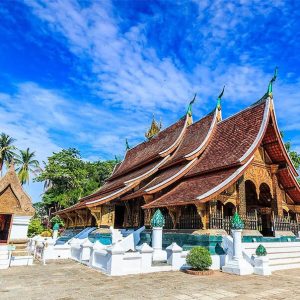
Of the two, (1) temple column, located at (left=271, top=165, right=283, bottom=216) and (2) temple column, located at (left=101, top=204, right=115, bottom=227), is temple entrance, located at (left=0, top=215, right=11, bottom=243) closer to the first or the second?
(2) temple column, located at (left=101, top=204, right=115, bottom=227)

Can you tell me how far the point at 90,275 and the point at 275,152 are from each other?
30.8 ft

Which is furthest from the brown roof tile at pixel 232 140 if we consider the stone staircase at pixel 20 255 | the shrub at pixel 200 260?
the stone staircase at pixel 20 255

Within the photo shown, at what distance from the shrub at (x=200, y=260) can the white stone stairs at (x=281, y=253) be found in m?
1.96

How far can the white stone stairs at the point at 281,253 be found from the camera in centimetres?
917

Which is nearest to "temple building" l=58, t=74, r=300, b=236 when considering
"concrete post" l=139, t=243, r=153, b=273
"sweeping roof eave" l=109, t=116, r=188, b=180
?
"sweeping roof eave" l=109, t=116, r=188, b=180

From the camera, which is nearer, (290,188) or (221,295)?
(221,295)

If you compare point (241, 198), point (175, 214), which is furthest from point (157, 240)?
point (241, 198)

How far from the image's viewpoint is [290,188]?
42.3 ft

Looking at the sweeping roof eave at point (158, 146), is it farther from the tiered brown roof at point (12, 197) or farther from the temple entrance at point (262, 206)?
the tiered brown roof at point (12, 197)

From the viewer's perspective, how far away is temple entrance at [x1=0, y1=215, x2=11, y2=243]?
8625 mm

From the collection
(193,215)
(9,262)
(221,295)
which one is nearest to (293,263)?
(193,215)

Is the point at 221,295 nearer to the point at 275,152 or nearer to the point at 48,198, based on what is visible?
the point at 275,152

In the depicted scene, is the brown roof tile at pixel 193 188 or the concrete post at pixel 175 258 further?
the brown roof tile at pixel 193 188

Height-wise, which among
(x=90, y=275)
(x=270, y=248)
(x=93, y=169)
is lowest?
(x=90, y=275)
